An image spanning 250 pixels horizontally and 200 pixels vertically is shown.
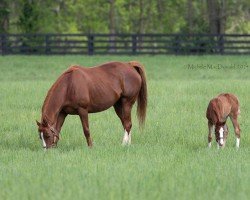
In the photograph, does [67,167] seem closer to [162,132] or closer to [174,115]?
[162,132]

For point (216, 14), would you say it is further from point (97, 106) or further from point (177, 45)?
point (97, 106)

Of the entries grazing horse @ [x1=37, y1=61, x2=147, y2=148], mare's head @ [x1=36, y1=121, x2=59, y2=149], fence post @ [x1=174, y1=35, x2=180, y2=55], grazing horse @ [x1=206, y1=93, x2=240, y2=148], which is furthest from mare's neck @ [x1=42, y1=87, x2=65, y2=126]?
fence post @ [x1=174, y1=35, x2=180, y2=55]

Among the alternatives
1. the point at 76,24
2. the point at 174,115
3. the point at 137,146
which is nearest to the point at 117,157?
the point at 137,146

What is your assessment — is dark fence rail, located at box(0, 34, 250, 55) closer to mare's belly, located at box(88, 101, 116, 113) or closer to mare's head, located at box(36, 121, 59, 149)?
mare's belly, located at box(88, 101, 116, 113)

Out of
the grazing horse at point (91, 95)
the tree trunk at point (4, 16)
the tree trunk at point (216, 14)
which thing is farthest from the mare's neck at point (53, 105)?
the tree trunk at point (4, 16)

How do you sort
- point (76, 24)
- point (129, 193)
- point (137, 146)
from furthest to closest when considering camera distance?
point (76, 24) < point (137, 146) < point (129, 193)

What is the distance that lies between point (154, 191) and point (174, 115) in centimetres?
845

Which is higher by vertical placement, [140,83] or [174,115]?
[140,83]

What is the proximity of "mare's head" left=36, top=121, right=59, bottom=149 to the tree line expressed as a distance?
1174 inches

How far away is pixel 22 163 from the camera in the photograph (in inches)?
380

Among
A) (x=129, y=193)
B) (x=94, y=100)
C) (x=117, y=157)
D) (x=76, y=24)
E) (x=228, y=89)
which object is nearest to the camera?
(x=129, y=193)

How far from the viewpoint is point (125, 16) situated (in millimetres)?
61031

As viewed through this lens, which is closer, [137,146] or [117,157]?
[117,157]

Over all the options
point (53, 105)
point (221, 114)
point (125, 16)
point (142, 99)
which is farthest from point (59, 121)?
point (125, 16)
